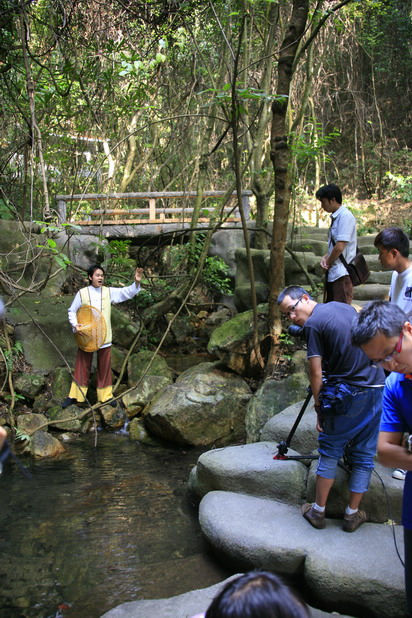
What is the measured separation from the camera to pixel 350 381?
324 cm

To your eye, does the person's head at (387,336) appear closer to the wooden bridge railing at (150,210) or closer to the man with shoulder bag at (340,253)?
the man with shoulder bag at (340,253)

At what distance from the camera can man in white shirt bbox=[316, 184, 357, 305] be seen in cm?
457

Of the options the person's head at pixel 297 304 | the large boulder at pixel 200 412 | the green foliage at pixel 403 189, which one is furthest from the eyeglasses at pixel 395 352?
the green foliage at pixel 403 189

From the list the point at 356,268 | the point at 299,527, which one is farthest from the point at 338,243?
the point at 299,527

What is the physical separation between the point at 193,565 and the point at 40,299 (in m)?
6.01

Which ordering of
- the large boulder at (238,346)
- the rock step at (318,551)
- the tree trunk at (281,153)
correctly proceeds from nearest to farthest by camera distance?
1. the rock step at (318,551)
2. the tree trunk at (281,153)
3. the large boulder at (238,346)

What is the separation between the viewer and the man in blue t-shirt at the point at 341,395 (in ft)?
10.6

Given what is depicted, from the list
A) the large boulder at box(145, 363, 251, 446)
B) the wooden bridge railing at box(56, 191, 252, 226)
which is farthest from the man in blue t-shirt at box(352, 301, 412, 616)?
the wooden bridge railing at box(56, 191, 252, 226)

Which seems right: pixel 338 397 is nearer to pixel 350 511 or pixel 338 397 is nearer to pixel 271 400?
pixel 350 511

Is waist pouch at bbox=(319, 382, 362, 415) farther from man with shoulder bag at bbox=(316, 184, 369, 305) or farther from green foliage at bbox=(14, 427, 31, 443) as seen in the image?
green foliage at bbox=(14, 427, 31, 443)

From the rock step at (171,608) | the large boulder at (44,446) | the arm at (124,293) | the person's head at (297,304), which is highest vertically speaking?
the person's head at (297,304)

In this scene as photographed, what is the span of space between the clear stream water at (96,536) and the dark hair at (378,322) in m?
2.30

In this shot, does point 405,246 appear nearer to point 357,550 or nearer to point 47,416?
point 357,550

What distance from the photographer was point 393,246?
3.58 metres
